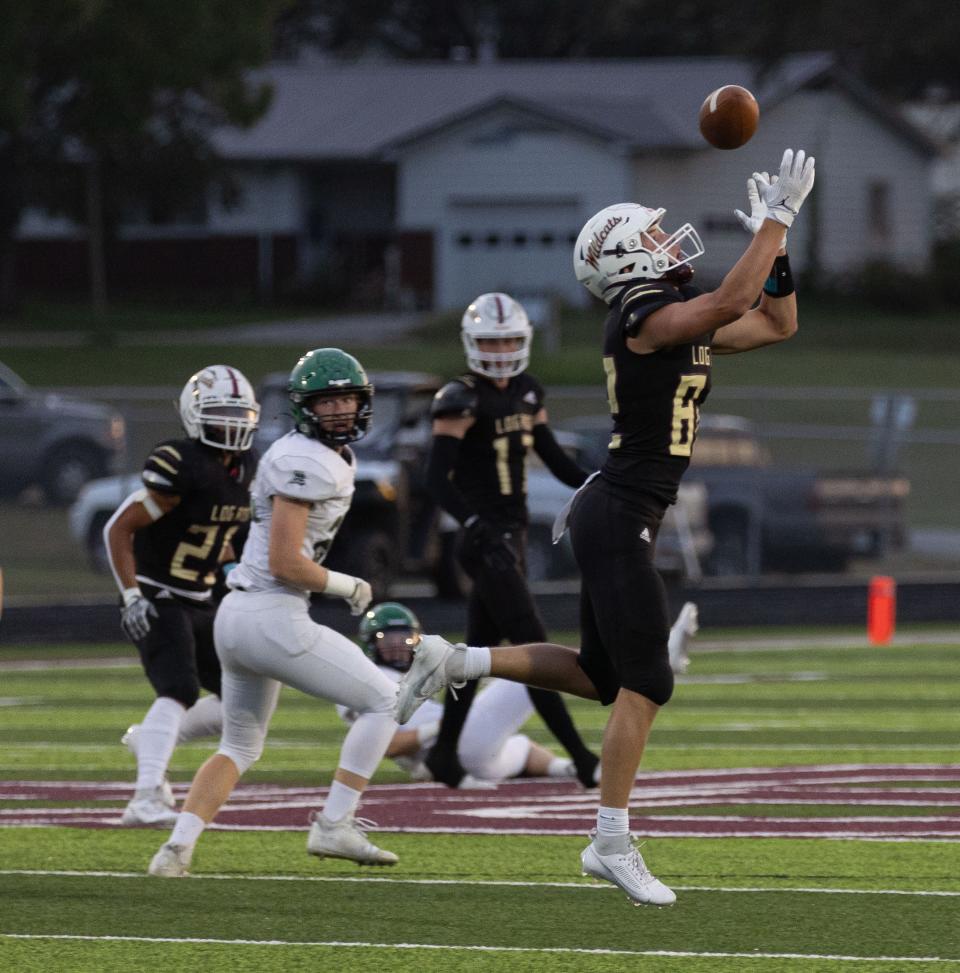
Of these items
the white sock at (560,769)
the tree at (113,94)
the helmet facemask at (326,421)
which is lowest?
the white sock at (560,769)

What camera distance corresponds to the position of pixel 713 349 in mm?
6801

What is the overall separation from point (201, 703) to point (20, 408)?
12348mm

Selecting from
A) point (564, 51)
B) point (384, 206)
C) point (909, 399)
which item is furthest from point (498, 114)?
point (909, 399)

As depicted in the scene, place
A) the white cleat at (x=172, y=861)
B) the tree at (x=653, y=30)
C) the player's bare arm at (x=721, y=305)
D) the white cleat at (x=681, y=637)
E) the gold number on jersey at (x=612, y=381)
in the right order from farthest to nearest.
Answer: the tree at (x=653, y=30) → the white cleat at (x=681, y=637) → the white cleat at (x=172, y=861) → the gold number on jersey at (x=612, y=381) → the player's bare arm at (x=721, y=305)

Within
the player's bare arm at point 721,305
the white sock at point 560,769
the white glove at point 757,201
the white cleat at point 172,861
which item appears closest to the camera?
the player's bare arm at point 721,305

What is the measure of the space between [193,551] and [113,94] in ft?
98.5

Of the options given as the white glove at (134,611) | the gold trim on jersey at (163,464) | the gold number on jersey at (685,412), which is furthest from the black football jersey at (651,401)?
the white glove at (134,611)

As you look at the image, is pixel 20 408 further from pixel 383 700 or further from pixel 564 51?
pixel 564 51

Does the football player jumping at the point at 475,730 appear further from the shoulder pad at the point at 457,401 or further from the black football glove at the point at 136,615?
the black football glove at the point at 136,615

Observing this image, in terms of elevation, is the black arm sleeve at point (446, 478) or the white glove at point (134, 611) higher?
the black arm sleeve at point (446, 478)

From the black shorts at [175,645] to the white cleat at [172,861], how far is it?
1253mm

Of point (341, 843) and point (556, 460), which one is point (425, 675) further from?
point (556, 460)

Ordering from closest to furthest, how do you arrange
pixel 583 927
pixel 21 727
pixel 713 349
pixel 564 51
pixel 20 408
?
pixel 583 927, pixel 713 349, pixel 21 727, pixel 20 408, pixel 564 51

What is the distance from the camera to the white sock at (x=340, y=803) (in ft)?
23.1
